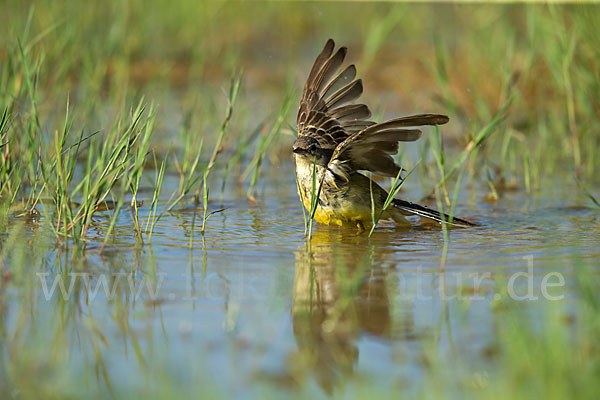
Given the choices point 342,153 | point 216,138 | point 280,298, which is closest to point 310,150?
point 342,153

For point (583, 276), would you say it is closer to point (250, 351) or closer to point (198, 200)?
point (250, 351)

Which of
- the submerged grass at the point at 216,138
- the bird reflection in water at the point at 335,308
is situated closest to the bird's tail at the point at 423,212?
the submerged grass at the point at 216,138

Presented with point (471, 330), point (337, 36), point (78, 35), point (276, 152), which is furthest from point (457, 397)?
point (337, 36)

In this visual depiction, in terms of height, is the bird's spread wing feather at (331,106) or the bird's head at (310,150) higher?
the bird's spread wing feather at (331,106)

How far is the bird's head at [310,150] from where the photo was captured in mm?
6211

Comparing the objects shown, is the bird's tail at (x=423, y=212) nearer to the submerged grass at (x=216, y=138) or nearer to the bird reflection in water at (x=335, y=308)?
the submerged grass at (x=216, y=138)

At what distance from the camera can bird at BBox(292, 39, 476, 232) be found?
19.4 feet

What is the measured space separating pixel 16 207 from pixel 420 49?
9.27 m

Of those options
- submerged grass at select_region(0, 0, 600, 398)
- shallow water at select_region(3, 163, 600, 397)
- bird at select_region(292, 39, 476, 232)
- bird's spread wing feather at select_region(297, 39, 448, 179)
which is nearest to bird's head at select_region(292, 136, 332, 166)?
bird at select_region(292, 39, 476, 232)

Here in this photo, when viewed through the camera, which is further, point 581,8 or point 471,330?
point 581,8

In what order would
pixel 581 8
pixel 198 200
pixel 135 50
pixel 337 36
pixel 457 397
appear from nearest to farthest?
1. pixel 457 397
2. pixel 198 200
3. pixel 581 8
4. pixel 135 50
5. pixel 337 36

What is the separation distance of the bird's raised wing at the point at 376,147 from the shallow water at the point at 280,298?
499 millimetres

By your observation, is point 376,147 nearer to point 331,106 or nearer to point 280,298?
point 331,106

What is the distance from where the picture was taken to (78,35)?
997 cm
